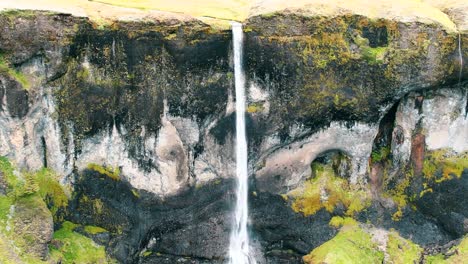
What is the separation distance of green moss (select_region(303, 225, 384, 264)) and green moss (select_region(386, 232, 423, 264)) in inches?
14.8

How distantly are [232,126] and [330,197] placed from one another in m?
4.27

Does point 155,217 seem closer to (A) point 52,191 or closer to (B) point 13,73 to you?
(A) point 52,191

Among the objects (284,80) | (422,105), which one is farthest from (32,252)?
(422,105)

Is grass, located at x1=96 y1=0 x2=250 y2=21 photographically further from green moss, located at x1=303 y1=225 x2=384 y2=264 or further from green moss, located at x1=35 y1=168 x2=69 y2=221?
green moss, located at x1=303 y1=225 x2=384 y2=264

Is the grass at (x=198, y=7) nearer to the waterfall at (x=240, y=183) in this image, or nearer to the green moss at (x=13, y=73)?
the waterfall at (x=240, y=183)

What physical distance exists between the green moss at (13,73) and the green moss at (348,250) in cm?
1037

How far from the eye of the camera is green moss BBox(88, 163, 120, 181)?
1983 cm

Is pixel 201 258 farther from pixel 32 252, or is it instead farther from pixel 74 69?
pixel 74 69

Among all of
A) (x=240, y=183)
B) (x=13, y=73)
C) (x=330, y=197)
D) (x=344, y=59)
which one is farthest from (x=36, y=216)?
(x=344, y=59)

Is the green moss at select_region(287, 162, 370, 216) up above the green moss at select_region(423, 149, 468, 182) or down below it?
below

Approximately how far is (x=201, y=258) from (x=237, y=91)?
5.91 m

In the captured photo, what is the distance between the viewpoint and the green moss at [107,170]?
19.8 m

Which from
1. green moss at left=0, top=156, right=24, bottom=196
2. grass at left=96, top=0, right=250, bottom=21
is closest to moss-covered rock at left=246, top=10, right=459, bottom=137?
grass at left=96, top=0, right=250, bottom=21

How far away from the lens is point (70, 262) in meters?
19.2
